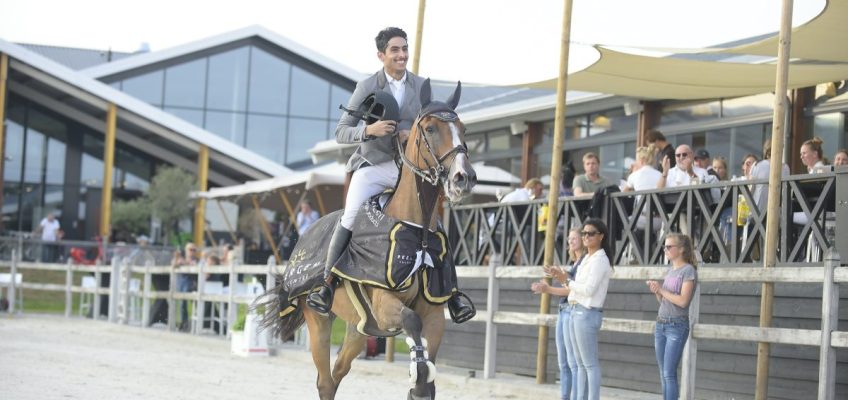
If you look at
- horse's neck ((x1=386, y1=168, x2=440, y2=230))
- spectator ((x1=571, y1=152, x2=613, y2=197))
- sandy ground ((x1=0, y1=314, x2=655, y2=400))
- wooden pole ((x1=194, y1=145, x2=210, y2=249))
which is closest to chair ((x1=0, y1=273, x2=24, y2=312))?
sandy ground ((x1=0, y1=314, x2=655, y2=400))

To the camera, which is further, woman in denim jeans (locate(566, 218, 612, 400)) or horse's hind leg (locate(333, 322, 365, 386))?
woman in denim jeans (locate(566, 218, 612, 400))

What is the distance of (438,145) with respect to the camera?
24.6 feet

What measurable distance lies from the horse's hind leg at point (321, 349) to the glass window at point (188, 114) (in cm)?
4076

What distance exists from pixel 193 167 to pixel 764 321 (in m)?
39.8

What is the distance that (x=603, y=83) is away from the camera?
15969 mm

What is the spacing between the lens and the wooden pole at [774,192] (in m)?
9.78

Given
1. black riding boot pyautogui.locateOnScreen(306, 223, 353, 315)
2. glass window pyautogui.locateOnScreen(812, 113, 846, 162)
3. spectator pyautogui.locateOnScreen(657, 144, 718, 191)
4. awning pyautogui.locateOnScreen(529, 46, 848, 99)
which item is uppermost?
awning pyautogui.locateOnScreen(529, 46, 848, 99)

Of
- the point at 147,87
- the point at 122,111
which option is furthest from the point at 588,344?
the point at 147,87

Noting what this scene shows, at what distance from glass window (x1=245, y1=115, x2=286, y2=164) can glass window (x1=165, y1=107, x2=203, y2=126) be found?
80.7 inches

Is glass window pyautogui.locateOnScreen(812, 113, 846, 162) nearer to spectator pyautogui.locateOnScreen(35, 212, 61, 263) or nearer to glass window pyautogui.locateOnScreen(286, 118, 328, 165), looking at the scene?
spectator pyautogui.locateOnScreen(35, 212, 61, 263)

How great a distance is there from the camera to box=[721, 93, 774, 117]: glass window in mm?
16750

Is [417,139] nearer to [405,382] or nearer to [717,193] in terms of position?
[717,193]

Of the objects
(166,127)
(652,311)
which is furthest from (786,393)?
(166,127)

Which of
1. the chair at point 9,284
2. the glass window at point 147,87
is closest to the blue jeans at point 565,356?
the chair at point 9,284
